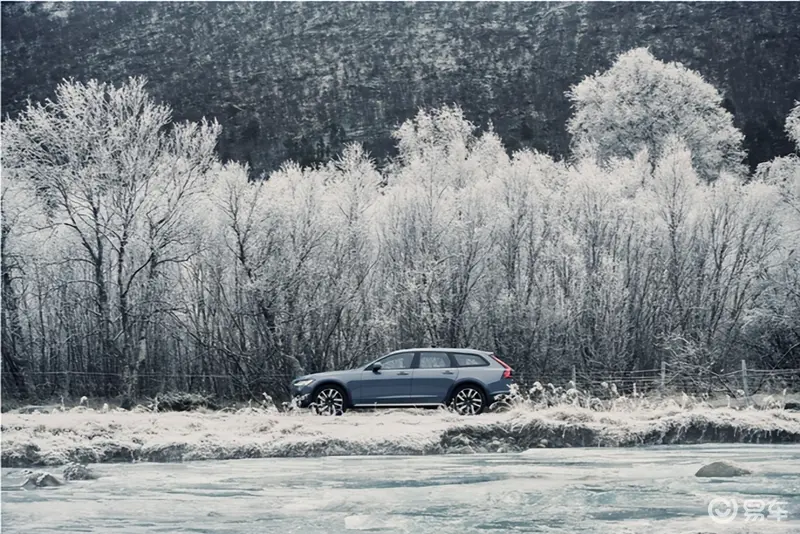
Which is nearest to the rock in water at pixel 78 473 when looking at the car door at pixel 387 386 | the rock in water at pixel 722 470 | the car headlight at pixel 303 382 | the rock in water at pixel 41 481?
the rock in water at pixel 41 481

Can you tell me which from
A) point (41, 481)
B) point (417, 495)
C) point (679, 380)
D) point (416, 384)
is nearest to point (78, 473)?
point (41, 481)

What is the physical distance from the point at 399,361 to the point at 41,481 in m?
8.38

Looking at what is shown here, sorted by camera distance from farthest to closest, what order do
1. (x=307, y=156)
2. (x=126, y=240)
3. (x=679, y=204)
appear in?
1. (x=307, y=156)
2. (x=679, y=204)
3. (x=126, y=240)

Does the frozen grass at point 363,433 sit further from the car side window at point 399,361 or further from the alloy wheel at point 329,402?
the car side window at point 399,361

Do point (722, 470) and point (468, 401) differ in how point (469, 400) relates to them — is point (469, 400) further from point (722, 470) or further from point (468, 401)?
point (722, 470)

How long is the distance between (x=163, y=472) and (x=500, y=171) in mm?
17501

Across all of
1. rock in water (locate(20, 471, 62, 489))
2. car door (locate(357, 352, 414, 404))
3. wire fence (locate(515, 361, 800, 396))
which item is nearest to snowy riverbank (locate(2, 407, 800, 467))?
car door (locate(357, 352, 414, 404))

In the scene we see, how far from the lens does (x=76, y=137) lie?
26.9 meters

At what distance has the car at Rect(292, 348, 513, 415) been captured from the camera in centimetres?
1911

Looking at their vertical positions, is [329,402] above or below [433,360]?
below

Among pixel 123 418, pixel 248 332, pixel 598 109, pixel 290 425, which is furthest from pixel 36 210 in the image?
pixel 598 109

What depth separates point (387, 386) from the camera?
1928cm

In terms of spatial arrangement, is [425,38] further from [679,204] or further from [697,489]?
[697,489]

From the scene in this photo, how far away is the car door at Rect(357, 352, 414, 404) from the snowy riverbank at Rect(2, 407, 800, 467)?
133 centimetres
